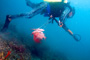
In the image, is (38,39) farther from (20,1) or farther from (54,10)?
(20,1)

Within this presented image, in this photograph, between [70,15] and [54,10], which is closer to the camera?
[54,10]


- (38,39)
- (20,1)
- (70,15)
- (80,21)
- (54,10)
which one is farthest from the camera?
(80,21)

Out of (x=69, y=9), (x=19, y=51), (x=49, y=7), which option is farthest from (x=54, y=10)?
(x=19, y=51)

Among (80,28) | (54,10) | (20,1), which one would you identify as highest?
(80,28)

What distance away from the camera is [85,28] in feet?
269

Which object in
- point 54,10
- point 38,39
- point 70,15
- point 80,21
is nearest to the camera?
point 38,39

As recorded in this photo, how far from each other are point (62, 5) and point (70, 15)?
1577 mm

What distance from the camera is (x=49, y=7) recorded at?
285 inches

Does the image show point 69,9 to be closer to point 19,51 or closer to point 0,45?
point 19,51

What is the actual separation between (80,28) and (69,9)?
245ft

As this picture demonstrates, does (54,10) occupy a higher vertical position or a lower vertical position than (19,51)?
higher

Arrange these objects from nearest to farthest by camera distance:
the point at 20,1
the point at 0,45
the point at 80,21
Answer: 1. the point at 0,45
2. the point at 20,1
3. the point at 80,21

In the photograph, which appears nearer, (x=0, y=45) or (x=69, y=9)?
(x=0, y=45)

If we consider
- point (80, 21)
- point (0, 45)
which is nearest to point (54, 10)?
point (0, 45)
